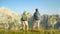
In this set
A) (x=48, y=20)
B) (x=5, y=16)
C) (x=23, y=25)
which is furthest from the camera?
(x=5, y=16)

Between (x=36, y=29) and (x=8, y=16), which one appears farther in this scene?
(x=8, y=16)

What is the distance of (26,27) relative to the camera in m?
13.6

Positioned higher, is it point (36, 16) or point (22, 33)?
point (36, 16)

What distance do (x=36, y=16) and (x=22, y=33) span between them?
4.64 ft

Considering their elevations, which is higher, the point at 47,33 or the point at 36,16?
the point at 36,16

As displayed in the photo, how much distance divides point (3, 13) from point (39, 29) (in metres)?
15.1

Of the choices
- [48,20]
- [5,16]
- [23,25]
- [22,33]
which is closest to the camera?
[22,33]

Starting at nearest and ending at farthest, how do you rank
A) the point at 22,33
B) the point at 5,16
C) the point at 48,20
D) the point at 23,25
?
the point at 22,33 < the point at 23,25 < the point at 48,20 < the point at 5,16

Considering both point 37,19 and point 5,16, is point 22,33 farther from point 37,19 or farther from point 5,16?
point 5,16

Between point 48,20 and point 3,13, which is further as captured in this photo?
point 3,13

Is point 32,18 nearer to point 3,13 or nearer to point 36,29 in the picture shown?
point 36,29

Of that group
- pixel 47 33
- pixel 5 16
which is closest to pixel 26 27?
pixel 47 33

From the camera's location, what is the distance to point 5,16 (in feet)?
91.8

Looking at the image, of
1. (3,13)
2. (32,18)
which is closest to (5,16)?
(3,13)
